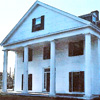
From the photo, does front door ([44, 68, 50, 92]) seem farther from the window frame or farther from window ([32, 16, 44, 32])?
window ([32, 16, 44, 32])

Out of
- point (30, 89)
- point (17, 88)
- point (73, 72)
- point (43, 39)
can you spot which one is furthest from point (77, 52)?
point (17, 88)

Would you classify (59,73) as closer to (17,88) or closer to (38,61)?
(38,61)

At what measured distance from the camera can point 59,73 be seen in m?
21.0

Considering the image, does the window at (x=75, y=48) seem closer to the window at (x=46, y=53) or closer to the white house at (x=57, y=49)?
the white house at (x=57, y=49)

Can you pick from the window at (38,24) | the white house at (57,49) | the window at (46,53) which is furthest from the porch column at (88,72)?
the window at (46,53)

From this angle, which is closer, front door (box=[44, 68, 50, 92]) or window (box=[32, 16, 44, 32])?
window (box=[32, 16, 44, 32])

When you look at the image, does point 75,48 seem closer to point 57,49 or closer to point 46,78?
point 57,49

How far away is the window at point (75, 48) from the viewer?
1958 centimetres

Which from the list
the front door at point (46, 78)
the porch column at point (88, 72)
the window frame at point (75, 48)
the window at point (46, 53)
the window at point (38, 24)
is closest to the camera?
the porch column at point (88, 72)

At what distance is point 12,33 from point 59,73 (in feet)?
23.7

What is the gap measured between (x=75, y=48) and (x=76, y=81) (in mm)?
3093

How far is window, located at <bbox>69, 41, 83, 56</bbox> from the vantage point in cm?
1958

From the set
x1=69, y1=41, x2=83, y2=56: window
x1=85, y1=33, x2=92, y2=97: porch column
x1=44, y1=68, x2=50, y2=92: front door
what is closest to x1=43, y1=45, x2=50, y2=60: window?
x1=44, y1=68, x2=50, y2=92: front door

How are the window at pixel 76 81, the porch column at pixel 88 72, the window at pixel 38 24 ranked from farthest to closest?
the window at pixel 38 24
the window at pixel 76 81
the porch column at pixel 88 72
